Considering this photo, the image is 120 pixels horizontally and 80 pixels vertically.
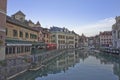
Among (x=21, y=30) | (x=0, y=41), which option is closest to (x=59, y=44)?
(x=21, y=30)

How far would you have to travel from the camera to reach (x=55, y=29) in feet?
399

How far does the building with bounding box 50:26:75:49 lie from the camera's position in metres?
116

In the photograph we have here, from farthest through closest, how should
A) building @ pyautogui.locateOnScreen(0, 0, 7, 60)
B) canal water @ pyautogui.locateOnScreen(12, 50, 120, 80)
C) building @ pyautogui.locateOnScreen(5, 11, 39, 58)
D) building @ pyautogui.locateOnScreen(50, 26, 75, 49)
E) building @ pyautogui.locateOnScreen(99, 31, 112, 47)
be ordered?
building @ pyautogui.locateOnScreen(99, 31, 112, 47)
building @ pyautogui.locateOnScreen(50, 26, 75, 49)
building @ pyautogui.locateOnScreen(5, 11, 39, 58)
building @ pyautogui.locateOnScreen(0, 0, 7, 60)
canal water @ pyautogui.locateOnScreen(12, 50, 120, 80)

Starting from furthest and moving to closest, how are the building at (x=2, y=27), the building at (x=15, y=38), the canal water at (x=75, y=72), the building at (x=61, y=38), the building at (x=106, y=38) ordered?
1. the building at (x=106, y=38)
2. the building at (x=61, y=38)
3. the building at (x=15, y=38)
4. the building at (x=2, y=27)
5. the canal water at (x=75, y=72)

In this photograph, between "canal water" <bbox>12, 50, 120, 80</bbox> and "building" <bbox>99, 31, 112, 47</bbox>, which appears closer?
"canal water" <bbox>12, 50, 120, 80</bbox>

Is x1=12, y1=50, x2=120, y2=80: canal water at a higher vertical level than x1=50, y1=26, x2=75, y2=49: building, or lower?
lower

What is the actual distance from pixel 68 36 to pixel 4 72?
113216 mm

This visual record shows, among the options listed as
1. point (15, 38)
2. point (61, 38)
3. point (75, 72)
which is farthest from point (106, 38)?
point (75, 72)

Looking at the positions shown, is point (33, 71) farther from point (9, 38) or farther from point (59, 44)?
point (59, 44)

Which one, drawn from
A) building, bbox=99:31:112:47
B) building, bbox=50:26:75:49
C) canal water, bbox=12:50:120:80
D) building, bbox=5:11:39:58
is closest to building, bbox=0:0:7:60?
building, bbox=5:11:39:58

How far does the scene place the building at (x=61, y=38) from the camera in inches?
4572

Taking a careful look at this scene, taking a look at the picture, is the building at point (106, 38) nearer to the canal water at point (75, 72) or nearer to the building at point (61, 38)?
the building at point (61, 38)

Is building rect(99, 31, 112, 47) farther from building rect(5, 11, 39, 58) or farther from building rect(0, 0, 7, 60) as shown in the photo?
building rect(0, 0, 7, 60)

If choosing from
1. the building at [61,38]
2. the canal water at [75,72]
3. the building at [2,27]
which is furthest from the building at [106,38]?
the building at [2,27]
